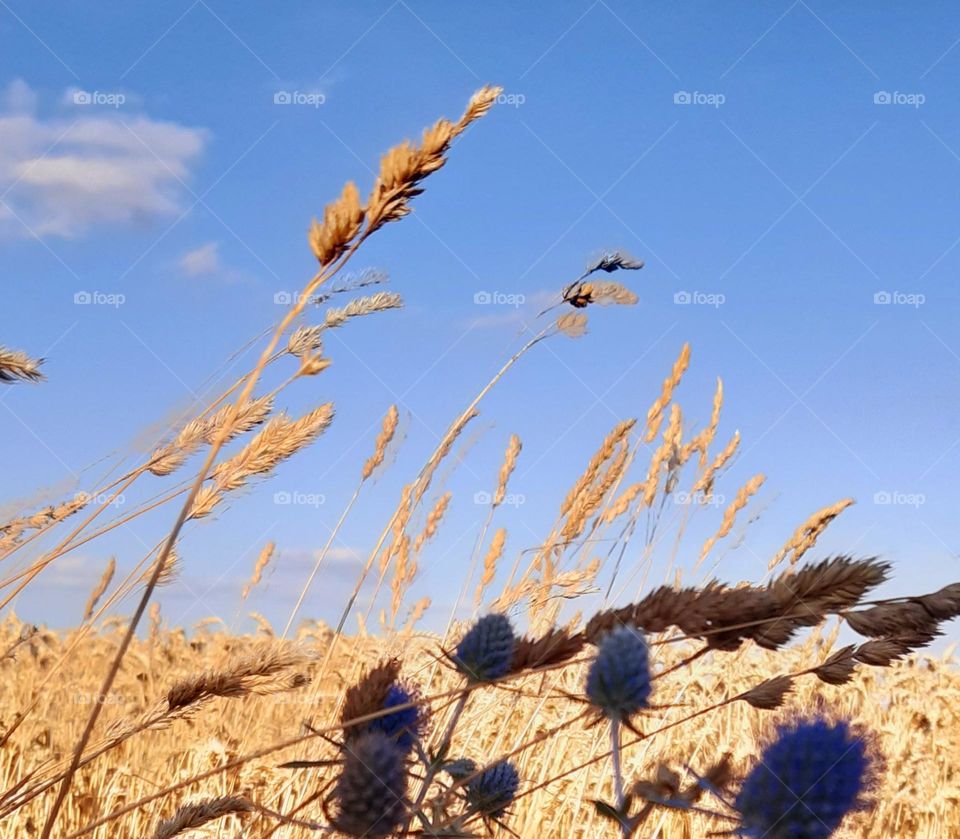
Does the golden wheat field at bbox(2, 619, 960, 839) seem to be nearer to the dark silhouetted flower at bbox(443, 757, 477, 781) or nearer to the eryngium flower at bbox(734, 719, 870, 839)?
the dark silhouetted flower at bbox(443, 757, 477, 781)

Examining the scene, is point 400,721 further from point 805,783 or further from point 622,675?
point 805,783

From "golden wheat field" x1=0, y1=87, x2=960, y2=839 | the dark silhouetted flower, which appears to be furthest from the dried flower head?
the dark silhouetted flower

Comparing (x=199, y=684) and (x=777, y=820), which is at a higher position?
(x=777, y=820)

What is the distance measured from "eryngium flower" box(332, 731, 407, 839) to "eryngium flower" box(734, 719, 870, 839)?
45 centimetres

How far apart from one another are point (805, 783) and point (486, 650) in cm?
45

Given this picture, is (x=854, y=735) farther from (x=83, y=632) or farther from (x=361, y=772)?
(x=83, y=632)

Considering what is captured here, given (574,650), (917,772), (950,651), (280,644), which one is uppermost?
(950,651)

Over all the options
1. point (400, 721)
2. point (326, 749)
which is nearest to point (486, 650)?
point (400, 721)

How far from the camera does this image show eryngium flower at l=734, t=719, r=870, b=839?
1238mm

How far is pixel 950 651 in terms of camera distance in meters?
5.52

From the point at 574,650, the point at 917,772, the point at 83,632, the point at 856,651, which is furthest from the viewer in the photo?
the point at 917,772

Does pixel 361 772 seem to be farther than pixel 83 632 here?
No

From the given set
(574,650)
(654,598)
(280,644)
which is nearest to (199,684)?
(280,644)

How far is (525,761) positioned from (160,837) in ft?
7.85
